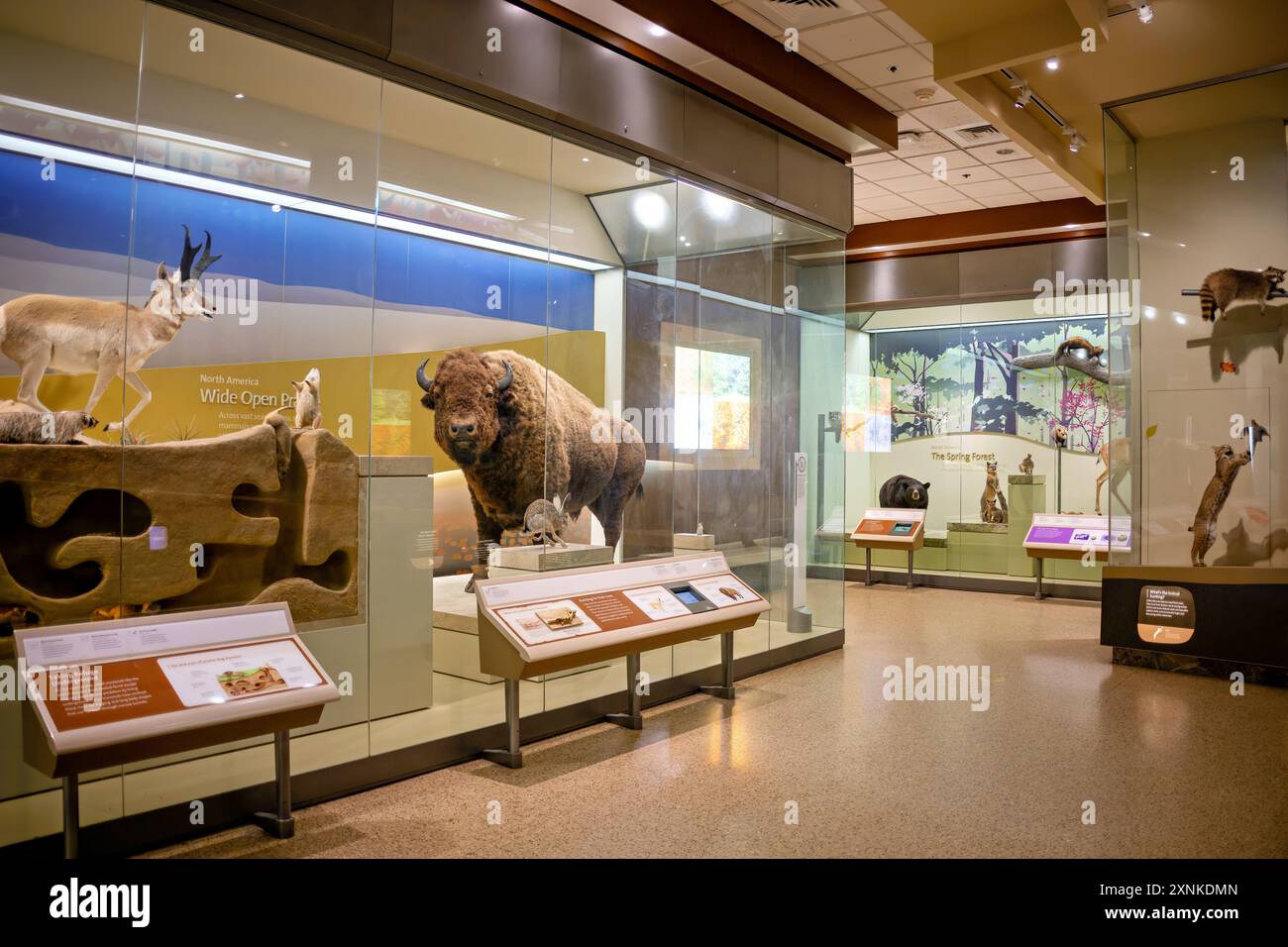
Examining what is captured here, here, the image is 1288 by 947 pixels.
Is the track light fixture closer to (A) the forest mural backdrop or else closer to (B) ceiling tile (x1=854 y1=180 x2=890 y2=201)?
(B) ceiling tile (x1=854 y1=180 x2=890 y2=201)

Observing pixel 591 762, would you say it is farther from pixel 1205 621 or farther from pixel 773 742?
pixel 1205 621

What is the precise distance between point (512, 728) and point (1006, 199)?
910cm

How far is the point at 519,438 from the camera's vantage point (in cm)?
555

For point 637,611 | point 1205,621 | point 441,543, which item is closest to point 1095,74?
point 1205,621

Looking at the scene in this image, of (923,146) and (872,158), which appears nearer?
(923,146)

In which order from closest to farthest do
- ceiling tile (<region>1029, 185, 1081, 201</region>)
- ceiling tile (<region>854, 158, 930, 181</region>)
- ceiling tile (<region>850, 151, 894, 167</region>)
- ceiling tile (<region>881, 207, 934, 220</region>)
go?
ceiling tile (<region>850, 151, 894, 167</region>)
ceiling tile (<region>854, 158, 930, 181</region>)
ceiling tile (<region>1029, 185, 1081, 201</region>)
ceiling tile (<region>881, 207, 934, 220</region>)

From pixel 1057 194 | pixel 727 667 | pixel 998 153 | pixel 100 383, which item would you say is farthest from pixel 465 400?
pixel 1057 194

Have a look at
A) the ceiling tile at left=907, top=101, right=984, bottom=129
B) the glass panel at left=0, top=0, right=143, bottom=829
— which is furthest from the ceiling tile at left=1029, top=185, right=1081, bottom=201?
the glass panel at left=0, top=0, right=143, bottom=829

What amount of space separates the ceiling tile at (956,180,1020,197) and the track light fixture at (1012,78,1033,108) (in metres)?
2.92

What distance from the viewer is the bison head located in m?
5.05

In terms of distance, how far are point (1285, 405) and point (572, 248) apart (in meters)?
5.35

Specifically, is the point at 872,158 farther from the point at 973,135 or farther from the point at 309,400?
the point at 309,400
